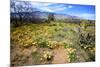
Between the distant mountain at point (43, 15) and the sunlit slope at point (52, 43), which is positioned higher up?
the distant mountain at point (43, 15)

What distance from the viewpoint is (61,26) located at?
6.69ft

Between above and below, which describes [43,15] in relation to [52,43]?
above

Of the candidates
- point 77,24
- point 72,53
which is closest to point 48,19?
point 77,24

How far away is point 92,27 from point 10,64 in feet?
3.61

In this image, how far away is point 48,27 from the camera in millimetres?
1991

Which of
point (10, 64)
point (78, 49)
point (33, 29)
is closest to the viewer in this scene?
point (10, 64)

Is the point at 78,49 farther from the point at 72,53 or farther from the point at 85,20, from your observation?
the point at 85,20

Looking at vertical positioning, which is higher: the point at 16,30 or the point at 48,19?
the point at 48,19

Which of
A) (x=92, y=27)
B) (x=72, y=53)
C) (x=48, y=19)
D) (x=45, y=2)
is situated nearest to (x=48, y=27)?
(x=48, y=19)

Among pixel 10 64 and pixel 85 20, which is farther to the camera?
pixel 85 20

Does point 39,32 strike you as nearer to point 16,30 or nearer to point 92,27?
point 16,30

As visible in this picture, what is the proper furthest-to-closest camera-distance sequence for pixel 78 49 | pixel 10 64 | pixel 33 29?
pixel 78 49 < pixel 33 29 < pixel 10 64

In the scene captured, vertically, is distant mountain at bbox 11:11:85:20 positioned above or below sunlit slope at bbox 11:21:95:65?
above

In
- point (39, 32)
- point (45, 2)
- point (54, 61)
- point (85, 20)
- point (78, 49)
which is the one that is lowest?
point (54, 61)
